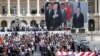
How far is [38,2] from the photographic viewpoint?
12350 cm

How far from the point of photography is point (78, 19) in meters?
72.8

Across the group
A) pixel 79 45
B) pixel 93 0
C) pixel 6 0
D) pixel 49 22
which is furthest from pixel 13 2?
pixel 79 45

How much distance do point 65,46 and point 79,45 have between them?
160 inches

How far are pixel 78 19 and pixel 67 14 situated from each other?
71.7 inches

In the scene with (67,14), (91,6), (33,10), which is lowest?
(33,10)

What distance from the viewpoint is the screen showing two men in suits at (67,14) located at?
7156cm

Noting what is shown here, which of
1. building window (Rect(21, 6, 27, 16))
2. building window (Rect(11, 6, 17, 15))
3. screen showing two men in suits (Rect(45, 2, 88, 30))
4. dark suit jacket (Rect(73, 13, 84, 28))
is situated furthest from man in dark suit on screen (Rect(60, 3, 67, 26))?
building window (Rect(11, 6, 17, 15))

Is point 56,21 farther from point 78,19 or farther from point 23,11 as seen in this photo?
point 23,11

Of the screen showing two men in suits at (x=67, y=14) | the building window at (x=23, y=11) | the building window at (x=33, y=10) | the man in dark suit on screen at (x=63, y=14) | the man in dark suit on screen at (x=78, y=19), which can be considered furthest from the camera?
the building window at (x=33, y=10)

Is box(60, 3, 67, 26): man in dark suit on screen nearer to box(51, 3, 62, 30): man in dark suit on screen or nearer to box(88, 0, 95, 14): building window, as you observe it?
box(51, 3, 62, 30): man in dark suit on screen

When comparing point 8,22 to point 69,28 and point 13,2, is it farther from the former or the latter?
point 69,28

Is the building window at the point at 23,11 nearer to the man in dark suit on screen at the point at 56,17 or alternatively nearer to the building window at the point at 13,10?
the building window at the point at 13,10

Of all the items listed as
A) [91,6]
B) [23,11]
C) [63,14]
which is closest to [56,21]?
[63,14]

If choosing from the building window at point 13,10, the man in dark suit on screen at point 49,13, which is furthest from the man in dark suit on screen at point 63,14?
the building window at point 13,10
